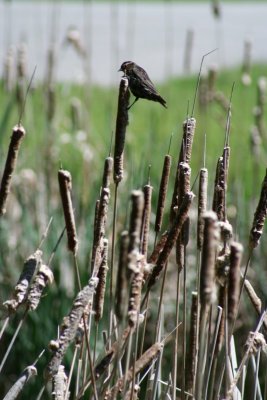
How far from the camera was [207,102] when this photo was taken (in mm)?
2449

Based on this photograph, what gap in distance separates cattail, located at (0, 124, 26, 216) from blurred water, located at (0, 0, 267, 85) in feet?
13.5

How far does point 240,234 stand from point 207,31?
6013 millimetres

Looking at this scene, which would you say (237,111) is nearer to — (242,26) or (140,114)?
(140,114)

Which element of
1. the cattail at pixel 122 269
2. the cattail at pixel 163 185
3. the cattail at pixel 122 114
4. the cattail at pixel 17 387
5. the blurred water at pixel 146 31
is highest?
the blurred water at pixel 146 31

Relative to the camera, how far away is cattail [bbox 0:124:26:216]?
1057mm

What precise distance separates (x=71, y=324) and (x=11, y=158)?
237 millimetres

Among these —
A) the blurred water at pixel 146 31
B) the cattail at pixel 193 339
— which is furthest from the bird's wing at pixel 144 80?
the blurred water at pixel 146 31

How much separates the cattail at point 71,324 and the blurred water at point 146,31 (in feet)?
14.0

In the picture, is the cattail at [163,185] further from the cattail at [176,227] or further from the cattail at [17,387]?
the cattail at [17,387]

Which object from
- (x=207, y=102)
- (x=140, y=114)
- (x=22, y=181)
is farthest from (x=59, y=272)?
(x=140, y=114)

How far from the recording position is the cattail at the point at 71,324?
97 cm

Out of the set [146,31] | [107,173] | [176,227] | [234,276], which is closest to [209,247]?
[234,276]

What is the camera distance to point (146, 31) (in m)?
8.59

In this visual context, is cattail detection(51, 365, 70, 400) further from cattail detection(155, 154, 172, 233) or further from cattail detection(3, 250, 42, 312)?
cattail detection(155, 154, 172, 233)
